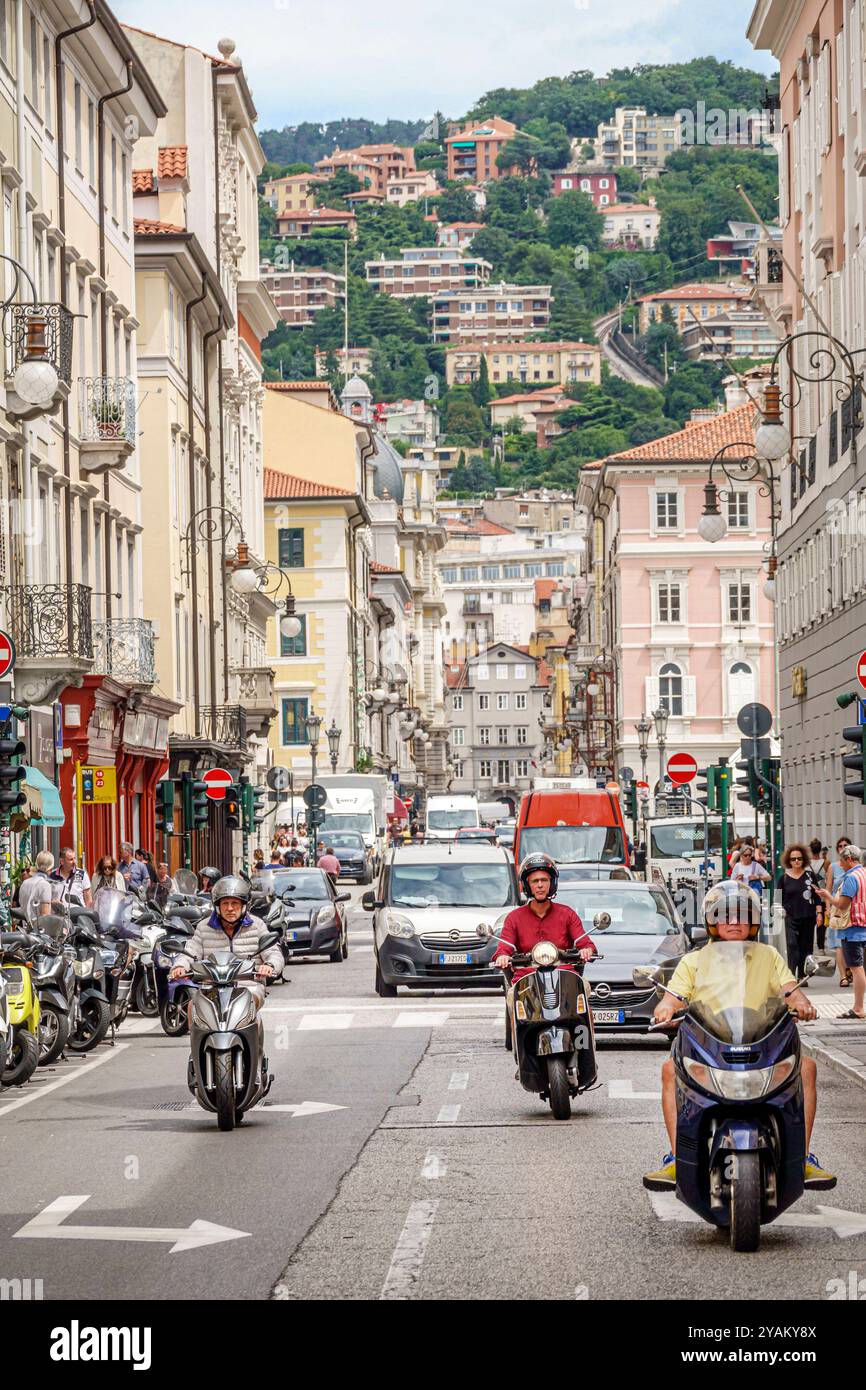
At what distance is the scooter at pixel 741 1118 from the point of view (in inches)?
412

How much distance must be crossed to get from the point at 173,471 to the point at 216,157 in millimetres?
13141

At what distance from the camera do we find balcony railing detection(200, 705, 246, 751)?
61.0 meters

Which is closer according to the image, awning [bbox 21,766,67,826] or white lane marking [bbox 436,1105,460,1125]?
white lane marking [bbox 436,1105,460,1125]

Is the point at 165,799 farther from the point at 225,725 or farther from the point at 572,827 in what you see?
the point at 225,725

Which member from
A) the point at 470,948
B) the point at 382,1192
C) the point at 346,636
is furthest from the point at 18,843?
the point at 346,636

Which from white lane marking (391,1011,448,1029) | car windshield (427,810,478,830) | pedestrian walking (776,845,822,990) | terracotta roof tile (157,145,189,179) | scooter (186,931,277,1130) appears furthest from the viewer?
car windshield (427,810,478,830)

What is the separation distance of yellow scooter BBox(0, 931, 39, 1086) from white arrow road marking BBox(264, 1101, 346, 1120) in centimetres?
246

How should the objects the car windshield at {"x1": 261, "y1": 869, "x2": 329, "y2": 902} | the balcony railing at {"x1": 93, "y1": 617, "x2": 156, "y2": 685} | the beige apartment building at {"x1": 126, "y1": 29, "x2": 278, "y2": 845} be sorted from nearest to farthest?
the car windshield at {"x1": 261, "y1": 869, "x2": 329, "y2": 902}, the balcony railing at {"x1": 93, "y1": 617, "x2": 156, "y2": 685}, the beige apartment building at {"x1": 126, "y1": 29, "x2": 278, "y2": 845}

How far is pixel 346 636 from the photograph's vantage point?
10212 cm

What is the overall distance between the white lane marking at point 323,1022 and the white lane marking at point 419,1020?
53 cm

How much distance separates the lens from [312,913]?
39125 millimetres

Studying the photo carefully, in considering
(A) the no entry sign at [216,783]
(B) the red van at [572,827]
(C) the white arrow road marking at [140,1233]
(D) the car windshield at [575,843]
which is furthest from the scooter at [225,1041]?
(A) the no entry sign at [216,783]

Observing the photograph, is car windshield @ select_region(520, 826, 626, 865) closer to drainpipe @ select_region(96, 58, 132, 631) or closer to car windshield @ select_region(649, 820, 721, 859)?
drainpipe @ select_region(96, 58, 132, 631)

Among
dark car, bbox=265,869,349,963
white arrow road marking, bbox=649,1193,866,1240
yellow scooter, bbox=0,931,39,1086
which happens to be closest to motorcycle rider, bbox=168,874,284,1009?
yellow scooter, bbox=0,931,39,1086
